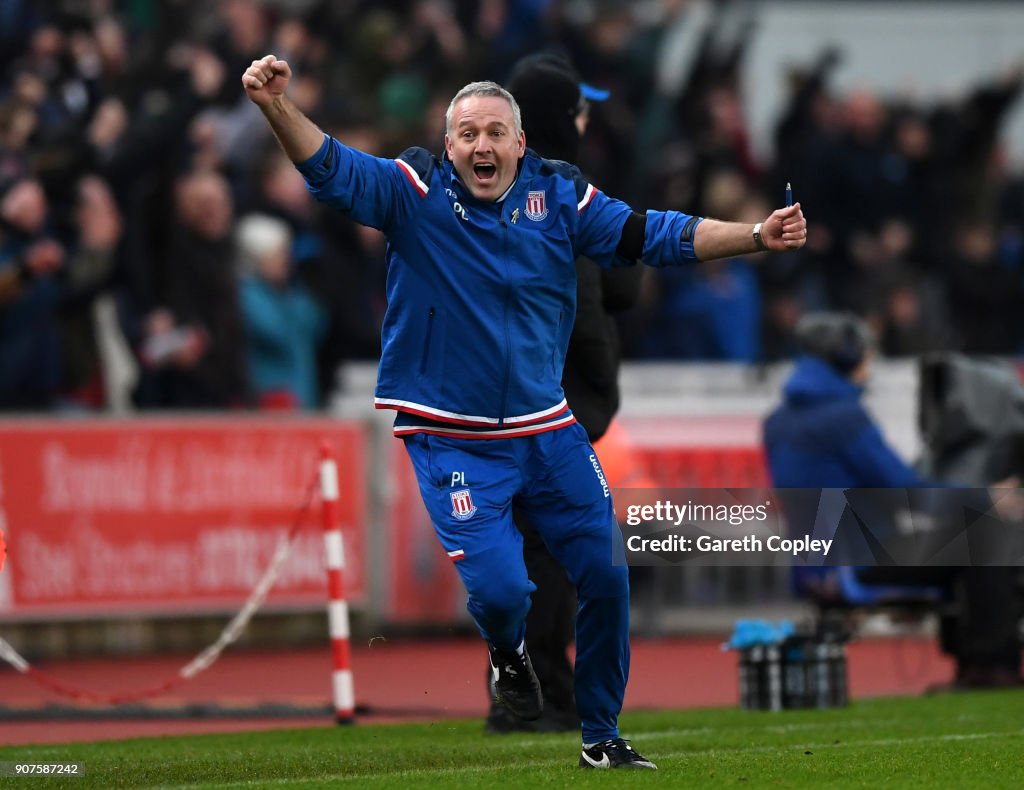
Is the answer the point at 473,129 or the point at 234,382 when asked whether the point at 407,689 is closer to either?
the point at 234,382

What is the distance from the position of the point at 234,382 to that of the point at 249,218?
1261 millimetres

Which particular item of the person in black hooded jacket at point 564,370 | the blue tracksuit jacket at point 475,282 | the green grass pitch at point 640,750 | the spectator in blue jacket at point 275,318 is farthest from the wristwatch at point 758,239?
the spectator in blue jacket at point 275,318

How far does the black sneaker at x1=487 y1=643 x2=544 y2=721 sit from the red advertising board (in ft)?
24.4

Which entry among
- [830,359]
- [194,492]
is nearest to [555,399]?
[830,359]

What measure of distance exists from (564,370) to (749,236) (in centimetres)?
256

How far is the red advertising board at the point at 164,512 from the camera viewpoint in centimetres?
1409

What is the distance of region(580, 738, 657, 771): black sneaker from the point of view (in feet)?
23.2

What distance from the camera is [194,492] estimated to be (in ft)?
48.7

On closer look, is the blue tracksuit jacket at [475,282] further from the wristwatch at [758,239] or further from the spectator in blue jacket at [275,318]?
the spectator in blue jacket at [275,318]

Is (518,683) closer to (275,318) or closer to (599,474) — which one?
(599,474)

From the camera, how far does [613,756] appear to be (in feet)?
23.2

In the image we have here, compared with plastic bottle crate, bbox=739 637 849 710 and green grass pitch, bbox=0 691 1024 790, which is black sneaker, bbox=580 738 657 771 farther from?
plastic bottle crate, bbox=739 637 849 710

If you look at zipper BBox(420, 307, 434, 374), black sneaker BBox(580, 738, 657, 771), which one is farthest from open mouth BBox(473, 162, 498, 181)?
black sneaker BBox(580, 738, 657, 771)

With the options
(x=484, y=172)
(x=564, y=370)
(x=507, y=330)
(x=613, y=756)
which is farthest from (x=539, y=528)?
(x=564, y=370)
